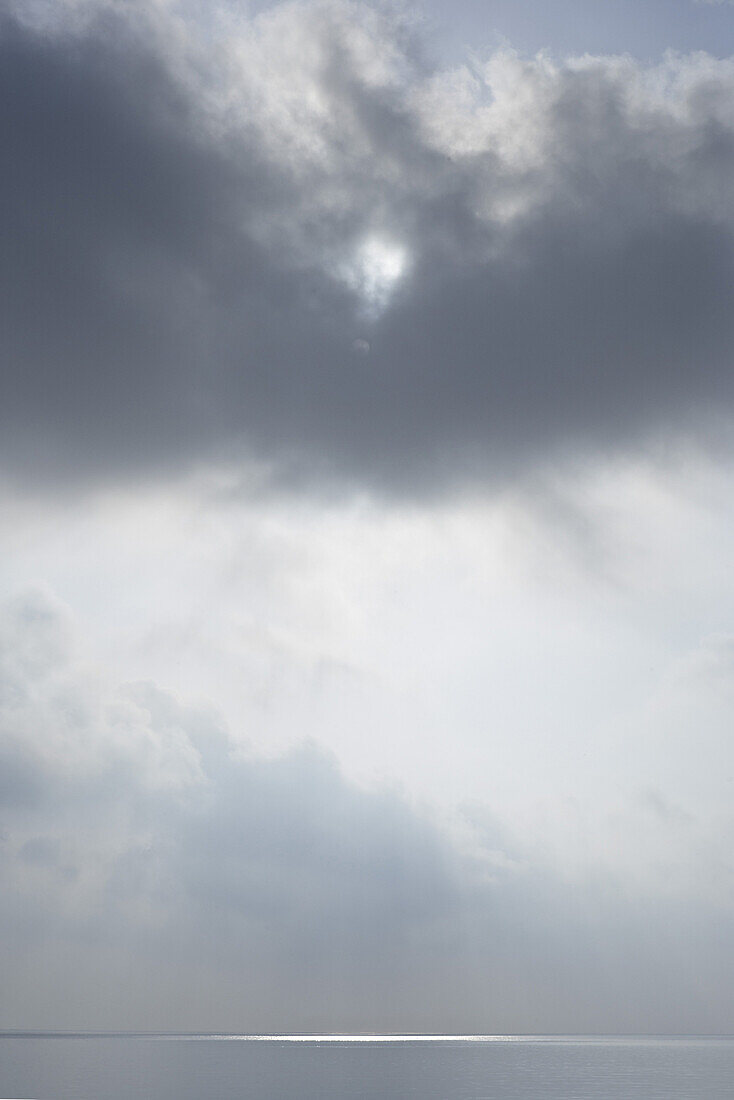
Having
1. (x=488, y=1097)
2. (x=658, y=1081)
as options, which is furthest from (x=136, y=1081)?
(x=658, y=1081)

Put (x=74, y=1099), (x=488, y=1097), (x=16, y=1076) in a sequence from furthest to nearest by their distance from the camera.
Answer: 1. (x=16, y=1076)
2. (x=488, y=1097)
3. (x=74, y=1099)

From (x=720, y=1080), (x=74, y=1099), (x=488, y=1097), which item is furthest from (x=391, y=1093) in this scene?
(x=720, y=1080)

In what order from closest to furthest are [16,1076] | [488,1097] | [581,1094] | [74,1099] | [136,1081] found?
[74,1099], [488,1097], [581,1094], [136,1081], [16,1076]

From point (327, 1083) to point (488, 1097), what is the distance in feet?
165

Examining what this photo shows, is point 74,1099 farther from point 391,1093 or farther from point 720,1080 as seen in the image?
point 720,1080

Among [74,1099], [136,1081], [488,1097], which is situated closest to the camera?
[74,1099]

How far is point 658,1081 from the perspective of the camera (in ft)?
630

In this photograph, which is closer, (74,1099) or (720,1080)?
(74,1099)

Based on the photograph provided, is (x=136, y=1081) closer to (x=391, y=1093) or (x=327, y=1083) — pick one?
(x=327, y=1083)

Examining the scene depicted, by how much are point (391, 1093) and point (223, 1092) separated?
27594 mm

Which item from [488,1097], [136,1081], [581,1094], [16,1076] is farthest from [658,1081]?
[16,1076]

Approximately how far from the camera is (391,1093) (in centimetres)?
15950

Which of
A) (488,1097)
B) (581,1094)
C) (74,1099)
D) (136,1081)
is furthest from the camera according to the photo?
(136,1081)

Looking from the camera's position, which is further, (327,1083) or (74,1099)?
(327,1083)
